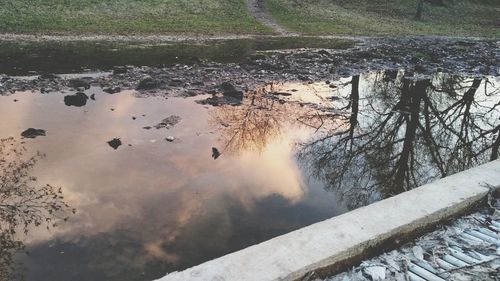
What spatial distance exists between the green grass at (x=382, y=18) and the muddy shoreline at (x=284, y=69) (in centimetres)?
687

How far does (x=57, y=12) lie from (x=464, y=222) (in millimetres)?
26738

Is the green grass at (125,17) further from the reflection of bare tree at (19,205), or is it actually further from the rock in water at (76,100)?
the reflection of bare tree at (19,205)

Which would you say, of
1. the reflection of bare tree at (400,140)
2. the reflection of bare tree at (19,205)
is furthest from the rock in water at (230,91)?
the reflection of bare tree at (19,205)

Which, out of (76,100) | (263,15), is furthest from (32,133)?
(263,15)

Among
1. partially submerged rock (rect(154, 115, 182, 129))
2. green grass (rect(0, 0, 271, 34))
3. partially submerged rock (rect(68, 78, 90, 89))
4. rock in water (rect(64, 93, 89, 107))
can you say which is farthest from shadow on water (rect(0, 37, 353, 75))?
partially submerged rock (rect(154, 115, 182, 129))

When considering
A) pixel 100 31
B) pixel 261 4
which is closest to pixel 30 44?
pixel 100 31

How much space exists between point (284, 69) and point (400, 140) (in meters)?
7.16

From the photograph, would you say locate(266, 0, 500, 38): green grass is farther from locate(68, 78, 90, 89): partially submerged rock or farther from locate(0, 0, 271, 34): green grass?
locate(68, 78, 90, 89): partially submerged rock

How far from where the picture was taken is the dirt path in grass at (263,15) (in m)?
29.9

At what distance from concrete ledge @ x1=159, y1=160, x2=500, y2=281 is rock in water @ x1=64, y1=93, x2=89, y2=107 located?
926cm

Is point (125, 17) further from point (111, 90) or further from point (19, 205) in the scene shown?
point (19, 205)

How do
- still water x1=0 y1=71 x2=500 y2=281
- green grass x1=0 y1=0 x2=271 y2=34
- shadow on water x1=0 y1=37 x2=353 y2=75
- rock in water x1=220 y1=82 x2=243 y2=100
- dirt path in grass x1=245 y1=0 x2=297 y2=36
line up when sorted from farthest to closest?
dirt path in grass x1=245 y1=0 x2=297 y2=36 → green grass x1=0 y1=0 x2=271 y2=34 → shadow on water x1=0 y1=37 x2=353 y2=75 → rock in water x1=220 y1=82 x2=243 y2=100 → still water x1=0 y1=71 x2=500 y2=281

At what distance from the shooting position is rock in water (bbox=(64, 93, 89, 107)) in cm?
1223

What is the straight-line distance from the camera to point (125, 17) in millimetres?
28125
